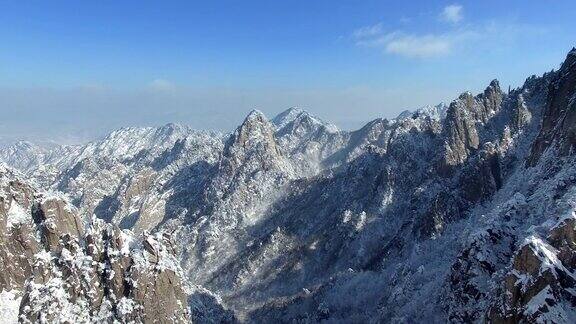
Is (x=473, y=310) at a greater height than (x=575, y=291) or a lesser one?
lesser

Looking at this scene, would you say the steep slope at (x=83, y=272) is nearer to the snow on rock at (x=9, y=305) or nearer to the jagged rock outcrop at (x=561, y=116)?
the snow on rock at (x=9, y=305)

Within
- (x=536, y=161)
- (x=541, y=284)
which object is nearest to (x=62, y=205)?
(x=541, y=284)

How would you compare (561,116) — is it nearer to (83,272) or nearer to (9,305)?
(83,272)

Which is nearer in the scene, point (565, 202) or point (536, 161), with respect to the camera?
point (565, 202)

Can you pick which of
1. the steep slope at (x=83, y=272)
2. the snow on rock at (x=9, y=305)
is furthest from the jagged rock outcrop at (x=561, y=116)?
the snow on rock at (x=9, y=305)

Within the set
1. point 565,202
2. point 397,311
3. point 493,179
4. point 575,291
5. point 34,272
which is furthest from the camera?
point 493,179

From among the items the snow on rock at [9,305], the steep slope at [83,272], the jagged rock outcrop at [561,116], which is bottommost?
the snow on rock at [9,305]

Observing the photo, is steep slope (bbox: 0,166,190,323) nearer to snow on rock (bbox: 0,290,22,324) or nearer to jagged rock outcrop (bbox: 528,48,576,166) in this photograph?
snow on rock (bbox: 0,290,22,324)

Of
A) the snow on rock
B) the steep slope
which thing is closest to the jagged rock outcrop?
the steep slope

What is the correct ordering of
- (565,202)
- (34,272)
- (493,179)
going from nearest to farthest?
1. (565,202)
2. (34,272)
3. (493,179)

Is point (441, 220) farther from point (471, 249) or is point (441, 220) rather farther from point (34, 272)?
point (34, 272)

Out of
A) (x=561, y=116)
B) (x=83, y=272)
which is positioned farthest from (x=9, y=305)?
(x=561, y=116)
